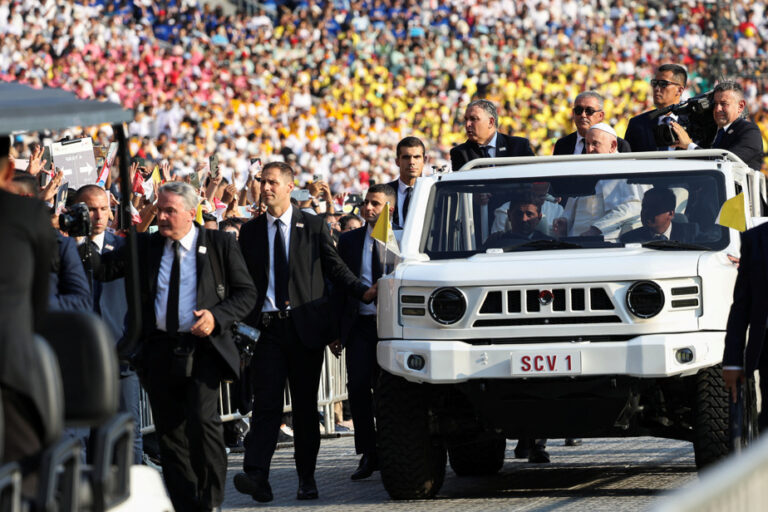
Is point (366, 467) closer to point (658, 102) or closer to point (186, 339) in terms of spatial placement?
point (186, 339)

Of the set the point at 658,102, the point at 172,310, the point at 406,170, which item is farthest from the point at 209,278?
the point at 658,102

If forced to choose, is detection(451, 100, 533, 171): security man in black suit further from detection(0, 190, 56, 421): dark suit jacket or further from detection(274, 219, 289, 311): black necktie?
detection(0, 190, 56, 421): dark suit jacket

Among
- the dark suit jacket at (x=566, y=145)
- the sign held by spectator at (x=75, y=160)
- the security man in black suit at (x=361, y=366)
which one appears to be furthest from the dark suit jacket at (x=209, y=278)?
the dark suit jacket at (x=566, y=145)

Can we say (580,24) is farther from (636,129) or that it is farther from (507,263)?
(507,263)

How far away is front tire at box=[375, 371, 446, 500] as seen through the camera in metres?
9.87

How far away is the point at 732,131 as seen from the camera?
40.7ft

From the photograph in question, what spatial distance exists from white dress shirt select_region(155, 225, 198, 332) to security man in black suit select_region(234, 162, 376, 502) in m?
1.55

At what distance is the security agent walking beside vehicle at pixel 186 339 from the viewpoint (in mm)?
8867

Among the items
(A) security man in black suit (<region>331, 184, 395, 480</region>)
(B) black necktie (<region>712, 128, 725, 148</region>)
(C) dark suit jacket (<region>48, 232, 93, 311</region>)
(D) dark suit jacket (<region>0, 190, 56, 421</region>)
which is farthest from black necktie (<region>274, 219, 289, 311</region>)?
(D) dark suit jacket (<region>0, 190, 56, 421</region>)

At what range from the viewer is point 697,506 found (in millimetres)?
3398

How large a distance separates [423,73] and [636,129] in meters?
28.3

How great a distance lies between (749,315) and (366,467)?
4561 mm

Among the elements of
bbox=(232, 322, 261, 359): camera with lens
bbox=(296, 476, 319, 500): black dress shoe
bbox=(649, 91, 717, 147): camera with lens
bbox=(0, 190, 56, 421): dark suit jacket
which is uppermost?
bbox=(649, 91, 717, 147): camera with lens

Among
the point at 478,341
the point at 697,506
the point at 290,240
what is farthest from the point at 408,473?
the point at 697,506
